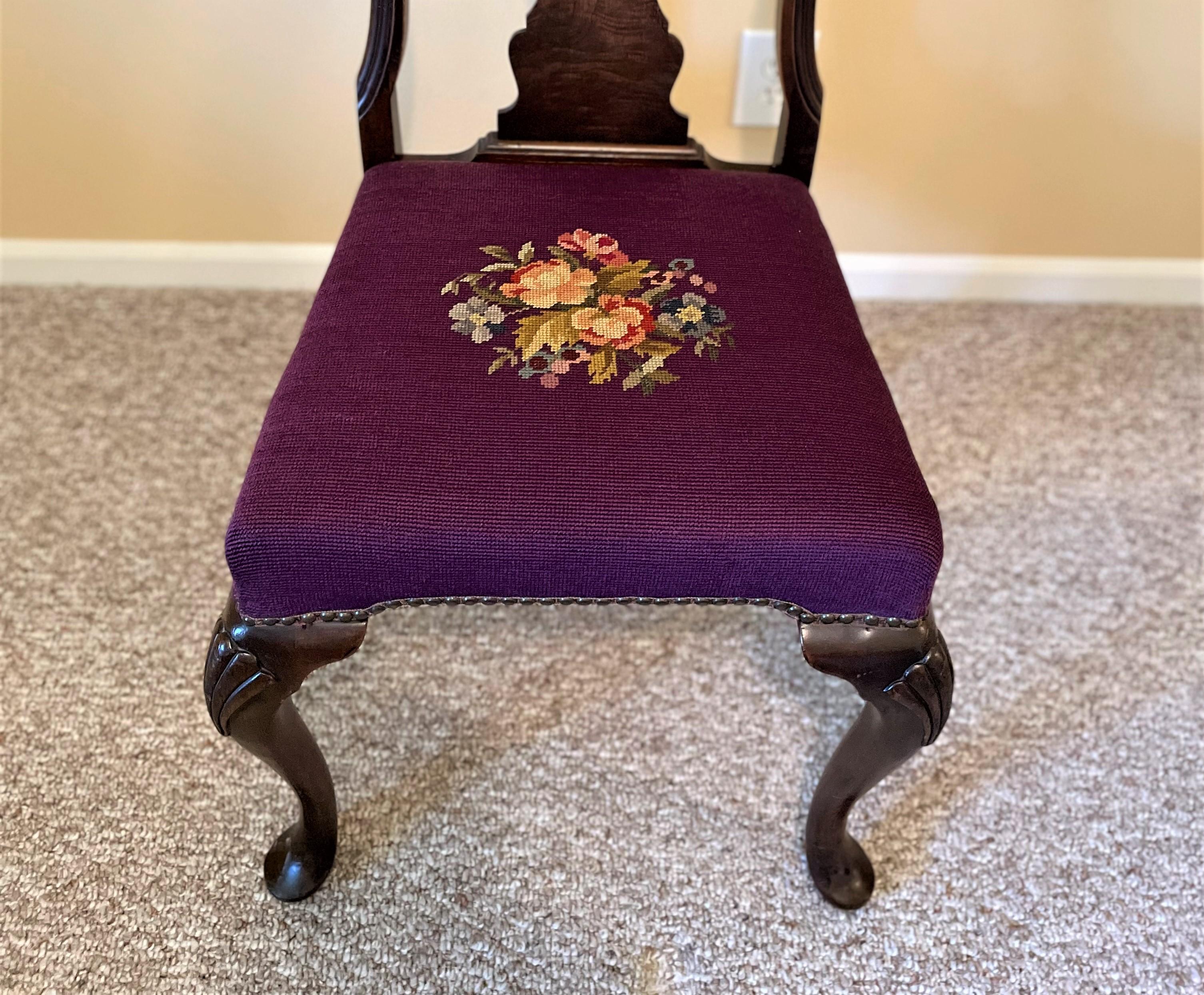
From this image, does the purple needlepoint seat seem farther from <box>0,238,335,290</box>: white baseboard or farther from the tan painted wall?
<box>0,238,335,290</box>: white baseboard

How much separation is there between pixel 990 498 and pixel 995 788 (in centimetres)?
40

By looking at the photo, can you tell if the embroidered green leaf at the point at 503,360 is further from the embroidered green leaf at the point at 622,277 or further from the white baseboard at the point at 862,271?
the white baseboard at the point at 862,271

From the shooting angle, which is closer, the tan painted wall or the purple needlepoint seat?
the purple needlepoint seat

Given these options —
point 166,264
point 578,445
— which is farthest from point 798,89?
point 166,264

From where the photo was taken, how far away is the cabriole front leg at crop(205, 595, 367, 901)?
695 millimetres

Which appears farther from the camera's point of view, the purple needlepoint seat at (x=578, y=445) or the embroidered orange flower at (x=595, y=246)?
the embroidered orange flower at (x=595, y=246)

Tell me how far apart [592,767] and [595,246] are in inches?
19.0

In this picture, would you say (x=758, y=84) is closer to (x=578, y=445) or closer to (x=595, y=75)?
(x=595, y=75)

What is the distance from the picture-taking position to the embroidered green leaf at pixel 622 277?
A: 80 cm

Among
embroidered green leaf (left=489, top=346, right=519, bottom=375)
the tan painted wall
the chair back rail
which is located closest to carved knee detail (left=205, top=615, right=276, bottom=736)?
embroidered green leaf (left=489, top=346, right=519, bottom=375)

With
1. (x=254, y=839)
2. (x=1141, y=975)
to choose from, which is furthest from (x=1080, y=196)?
(x=254, y=839)

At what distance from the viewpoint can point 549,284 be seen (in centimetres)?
80

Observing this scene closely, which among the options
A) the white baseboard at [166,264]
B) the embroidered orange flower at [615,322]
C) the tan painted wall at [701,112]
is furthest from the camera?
the white baseboard at [166,264]

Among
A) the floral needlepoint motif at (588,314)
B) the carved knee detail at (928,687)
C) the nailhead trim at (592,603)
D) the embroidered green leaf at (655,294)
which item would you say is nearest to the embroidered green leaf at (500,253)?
the floral needlepoint motif at (588,314)
